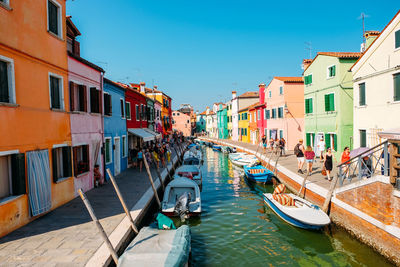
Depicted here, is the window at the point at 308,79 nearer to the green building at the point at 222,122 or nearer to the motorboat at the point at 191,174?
the motorboat at the point at 191,174

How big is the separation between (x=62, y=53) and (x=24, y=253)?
7.66 m

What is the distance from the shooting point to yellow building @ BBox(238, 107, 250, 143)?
42531 mm

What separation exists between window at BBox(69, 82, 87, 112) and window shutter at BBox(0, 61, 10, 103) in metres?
3.58

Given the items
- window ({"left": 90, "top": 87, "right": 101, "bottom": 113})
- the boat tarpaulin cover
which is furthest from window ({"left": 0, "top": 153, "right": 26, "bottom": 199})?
window ({"left": 90, "top": 87, "right": 101, "bottom": 113})

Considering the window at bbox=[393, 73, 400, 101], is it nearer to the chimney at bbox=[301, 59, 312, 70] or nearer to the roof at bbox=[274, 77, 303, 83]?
the chimney at bbox=[301, 59, 312, 70]

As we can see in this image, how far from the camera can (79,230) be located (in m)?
8.02

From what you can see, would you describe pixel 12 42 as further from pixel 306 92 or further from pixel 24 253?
pixel 306 92

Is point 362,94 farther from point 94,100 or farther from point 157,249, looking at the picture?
point 94,100

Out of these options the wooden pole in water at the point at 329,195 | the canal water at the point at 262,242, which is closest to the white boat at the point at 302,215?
the canal water at the point at 262,242

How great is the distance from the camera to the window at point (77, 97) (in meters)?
11.5

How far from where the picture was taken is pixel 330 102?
64.9 ft

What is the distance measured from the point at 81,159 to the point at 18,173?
4.57 meters

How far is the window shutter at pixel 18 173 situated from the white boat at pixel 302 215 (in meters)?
9.12

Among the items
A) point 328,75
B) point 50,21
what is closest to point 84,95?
point 50,21
